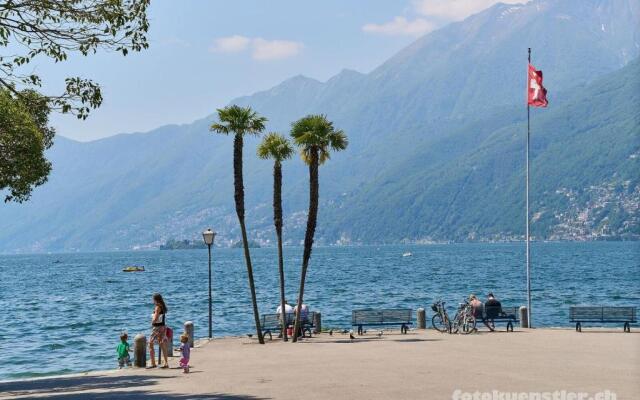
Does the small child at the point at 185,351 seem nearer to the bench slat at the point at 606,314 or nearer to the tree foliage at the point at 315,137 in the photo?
the tree foliage at the point at 315,137

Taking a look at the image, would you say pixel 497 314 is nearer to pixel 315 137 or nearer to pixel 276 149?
pixel 315 137

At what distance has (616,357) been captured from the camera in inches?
966

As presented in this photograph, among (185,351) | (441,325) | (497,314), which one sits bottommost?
(441,325)

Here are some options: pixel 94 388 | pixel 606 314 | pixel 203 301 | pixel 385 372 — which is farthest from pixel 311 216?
pixel 203 301

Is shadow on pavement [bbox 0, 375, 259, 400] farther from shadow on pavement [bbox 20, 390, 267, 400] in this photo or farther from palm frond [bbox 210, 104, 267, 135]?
palm frond [bbox 210, 104, 267, 135]

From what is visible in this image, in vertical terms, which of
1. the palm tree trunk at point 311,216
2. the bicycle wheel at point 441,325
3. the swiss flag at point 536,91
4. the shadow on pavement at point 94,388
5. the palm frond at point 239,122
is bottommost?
the shadow on pavement at point 94,388

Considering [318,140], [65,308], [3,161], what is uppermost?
[318,140]

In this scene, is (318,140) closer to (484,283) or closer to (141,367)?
(141,367)

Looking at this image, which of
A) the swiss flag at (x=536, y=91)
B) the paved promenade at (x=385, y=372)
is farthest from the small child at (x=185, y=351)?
the swiss flag at (x=536, y=91)

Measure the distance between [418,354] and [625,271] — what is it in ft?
367

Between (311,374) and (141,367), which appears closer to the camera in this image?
(311,374)

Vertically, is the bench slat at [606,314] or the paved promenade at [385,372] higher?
the bench slat at [606,314]

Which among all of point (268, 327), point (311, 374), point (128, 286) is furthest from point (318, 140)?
point (128, 286)

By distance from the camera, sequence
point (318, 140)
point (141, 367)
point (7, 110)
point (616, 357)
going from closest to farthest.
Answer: point (7, 110) → point (616, 357) → point (141, 367) → point (318, 140)
